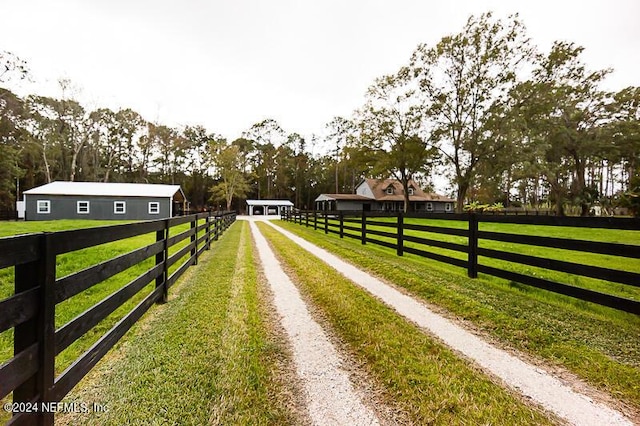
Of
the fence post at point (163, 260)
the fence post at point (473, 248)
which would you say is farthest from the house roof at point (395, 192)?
the fence post at point (163, 260)

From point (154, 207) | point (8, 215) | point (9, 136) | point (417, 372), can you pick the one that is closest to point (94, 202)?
point (154, 207)

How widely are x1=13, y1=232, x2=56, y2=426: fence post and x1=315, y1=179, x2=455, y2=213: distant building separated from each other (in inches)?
1413

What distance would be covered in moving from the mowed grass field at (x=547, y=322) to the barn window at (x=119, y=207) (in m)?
27.0

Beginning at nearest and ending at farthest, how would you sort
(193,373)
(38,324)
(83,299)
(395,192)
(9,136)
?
(38,324) → (193,373) → (83,299) → (9,136) → (395,192)

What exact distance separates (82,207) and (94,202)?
1020mm

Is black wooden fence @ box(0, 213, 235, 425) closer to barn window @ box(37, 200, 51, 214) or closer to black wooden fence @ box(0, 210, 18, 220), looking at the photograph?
barn window @ box(37, 200, 51, 214)

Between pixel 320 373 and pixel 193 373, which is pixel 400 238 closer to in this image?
pixel 320 373

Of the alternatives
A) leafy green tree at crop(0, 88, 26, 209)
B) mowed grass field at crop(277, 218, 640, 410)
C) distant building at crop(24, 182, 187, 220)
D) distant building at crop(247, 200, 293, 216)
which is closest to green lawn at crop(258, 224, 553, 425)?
mowed grass field at crop(277, 218, 640, 410)

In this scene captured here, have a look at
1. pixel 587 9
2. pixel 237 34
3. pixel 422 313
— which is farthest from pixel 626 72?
pixel 422 313

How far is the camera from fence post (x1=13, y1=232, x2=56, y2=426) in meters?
1.56

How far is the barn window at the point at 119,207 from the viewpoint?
25.1 m

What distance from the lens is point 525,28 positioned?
67.6 feet

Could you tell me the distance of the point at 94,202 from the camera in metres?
24.7

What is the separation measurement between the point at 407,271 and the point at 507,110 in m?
21.9
